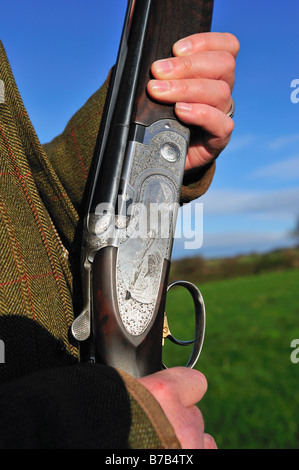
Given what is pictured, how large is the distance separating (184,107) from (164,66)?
18 cm

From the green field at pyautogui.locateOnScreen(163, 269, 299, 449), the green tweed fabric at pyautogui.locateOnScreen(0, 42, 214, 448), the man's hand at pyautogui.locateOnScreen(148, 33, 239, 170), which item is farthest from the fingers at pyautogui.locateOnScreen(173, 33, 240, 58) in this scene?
the green field at pyautogui.locateOnScreen(163, 269, 299, 449)

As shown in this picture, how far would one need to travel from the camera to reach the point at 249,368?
8.22 meters

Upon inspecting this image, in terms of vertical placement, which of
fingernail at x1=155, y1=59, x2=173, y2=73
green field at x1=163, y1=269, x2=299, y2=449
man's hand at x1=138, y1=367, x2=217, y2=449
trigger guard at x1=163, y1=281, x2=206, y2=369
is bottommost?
green field at x1=163, y1=269, x2=299, y2=449

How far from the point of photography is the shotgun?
4.75 ft

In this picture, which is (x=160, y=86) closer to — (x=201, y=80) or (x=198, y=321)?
(x=201, y=80)

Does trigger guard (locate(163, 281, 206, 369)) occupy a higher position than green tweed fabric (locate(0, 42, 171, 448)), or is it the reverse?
green tweed fabric (locate(0, 42, 171, 448))

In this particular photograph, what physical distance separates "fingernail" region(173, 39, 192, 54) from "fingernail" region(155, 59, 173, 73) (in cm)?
7

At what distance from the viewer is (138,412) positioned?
3.52ft

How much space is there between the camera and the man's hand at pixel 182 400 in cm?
119

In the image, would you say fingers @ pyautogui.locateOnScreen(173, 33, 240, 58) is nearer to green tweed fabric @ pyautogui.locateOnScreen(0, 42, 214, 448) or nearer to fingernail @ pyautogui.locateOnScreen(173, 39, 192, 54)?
fingernail @ pyautogui.locateOnScreen(173, 39, 192, 54)

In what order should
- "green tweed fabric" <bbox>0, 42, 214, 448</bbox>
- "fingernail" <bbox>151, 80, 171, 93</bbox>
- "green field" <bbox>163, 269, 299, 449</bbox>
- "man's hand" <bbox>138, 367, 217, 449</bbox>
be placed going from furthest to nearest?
"green field" <bbox>163, 269, 299, 449</bbox>
"fingernail" <bbox>151, 80, 171, 93</bbox>
"green tweed fabric" <bbox>0, 42, 214, 448</bbox>
"man's hand" <bbox>138, 367, 217, 449</bbox>

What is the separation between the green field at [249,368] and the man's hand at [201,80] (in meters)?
4.48

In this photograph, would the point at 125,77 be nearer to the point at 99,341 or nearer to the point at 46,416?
the point at 99,341
